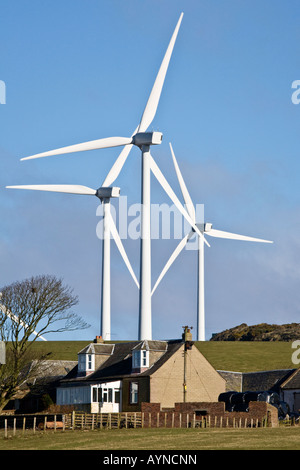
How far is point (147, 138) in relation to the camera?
90.9 m

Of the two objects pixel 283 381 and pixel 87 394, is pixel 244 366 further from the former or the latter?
pixel 87 394

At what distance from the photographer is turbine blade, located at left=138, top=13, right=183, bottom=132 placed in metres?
87.9

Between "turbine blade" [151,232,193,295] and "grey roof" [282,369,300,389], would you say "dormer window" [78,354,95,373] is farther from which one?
"grey roof" [282,369,300,389]

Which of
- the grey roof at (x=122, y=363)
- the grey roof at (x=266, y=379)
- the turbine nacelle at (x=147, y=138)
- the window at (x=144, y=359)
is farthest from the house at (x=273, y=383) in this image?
the turbine nacelle at (x=147, y=138)

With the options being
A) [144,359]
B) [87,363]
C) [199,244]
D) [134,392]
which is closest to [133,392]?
[134,392]

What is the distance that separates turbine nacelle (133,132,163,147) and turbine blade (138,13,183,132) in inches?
75.6

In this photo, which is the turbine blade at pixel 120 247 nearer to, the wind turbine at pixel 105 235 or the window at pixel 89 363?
the wind turbine at pixel 105 235

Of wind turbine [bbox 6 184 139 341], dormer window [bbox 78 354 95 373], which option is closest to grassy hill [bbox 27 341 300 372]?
wind turbine [bbox 6 184 139 341]

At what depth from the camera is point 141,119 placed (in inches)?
3684

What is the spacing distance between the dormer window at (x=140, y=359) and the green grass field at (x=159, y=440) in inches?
631

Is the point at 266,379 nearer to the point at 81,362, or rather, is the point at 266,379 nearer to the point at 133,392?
→ the point at 133,392

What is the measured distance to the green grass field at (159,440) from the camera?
52031 millimetres

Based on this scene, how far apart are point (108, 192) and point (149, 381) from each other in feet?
106
